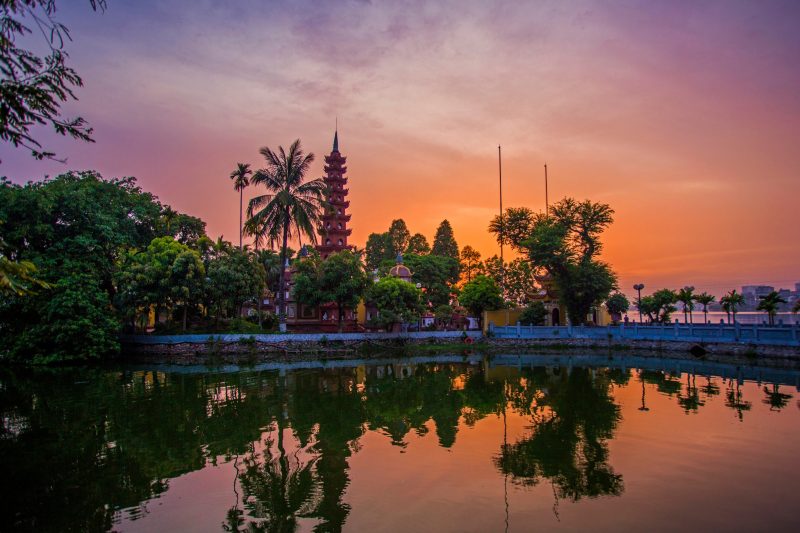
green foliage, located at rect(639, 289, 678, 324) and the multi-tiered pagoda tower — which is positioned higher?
the multi-tiered pagoda tower

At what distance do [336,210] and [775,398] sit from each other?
123ft

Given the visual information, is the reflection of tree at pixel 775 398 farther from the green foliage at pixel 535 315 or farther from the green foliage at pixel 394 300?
the green foliage at pixel 394 300

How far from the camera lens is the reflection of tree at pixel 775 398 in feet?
46.5

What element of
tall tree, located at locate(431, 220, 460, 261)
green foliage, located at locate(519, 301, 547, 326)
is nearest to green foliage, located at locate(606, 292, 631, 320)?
green foliage, located at locate(519, 301, 547, 326)

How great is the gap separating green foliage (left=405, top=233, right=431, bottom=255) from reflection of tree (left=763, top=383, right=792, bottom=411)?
152ft

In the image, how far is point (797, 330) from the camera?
23.6 meters

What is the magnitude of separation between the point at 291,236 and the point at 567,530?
29517 mm

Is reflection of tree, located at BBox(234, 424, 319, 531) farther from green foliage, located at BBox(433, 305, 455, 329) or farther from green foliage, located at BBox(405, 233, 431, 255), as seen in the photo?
green foliage, located at BBox(405, 233, 431, 255)

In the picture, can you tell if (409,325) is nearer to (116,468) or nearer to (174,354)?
(174,354)

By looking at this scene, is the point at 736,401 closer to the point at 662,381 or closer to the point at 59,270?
the point at 662,381

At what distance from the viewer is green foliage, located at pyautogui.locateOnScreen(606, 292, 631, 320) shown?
48.4m

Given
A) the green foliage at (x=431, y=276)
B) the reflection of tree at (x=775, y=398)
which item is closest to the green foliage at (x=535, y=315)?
the green foliage at (x=431, y=276)

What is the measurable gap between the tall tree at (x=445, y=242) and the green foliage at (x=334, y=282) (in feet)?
89.5

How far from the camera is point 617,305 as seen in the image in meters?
48.4
